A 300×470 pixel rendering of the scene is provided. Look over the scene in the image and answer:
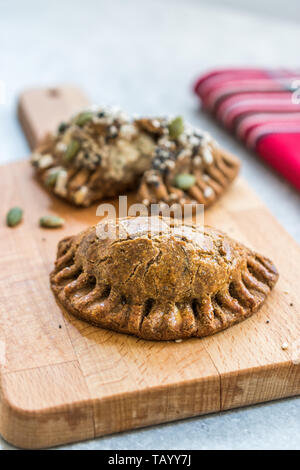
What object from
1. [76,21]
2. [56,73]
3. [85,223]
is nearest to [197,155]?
[85,223]

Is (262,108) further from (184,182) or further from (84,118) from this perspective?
(84,118)

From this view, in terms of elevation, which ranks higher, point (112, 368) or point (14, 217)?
point (14, 217)

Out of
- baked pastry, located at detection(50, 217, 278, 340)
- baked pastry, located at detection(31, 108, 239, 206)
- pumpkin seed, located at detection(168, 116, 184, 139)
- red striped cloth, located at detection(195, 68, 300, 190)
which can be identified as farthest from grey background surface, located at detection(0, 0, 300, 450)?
baked pastry, located at detection(50, 217, 278, 340)

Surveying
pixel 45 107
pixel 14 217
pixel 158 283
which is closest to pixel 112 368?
pixel 158 283

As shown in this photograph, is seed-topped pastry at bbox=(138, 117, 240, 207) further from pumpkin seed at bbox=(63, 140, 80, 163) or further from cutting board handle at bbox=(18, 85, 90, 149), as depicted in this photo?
cutting board handle at bbox=(18, 85, 90, 149)

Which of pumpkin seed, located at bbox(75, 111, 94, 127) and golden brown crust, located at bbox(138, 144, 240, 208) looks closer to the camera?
golden brown crust, located at bbox(138, 144, 240, 208)

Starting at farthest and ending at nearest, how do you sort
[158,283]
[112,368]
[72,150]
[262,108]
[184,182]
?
[262,108], [72,150], [184,182], [158,283], [112,368]
